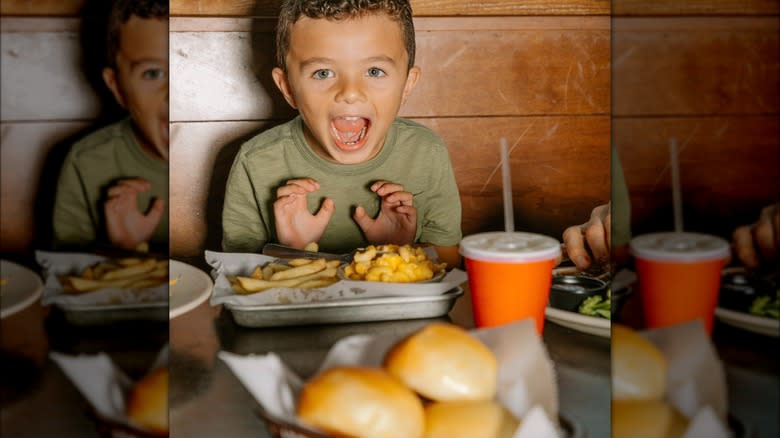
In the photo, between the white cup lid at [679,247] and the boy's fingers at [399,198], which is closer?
the white cup lid at [679,247]

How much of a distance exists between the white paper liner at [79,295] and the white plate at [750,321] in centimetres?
38

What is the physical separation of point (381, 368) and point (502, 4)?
558mm

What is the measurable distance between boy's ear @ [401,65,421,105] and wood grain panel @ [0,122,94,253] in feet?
1.68

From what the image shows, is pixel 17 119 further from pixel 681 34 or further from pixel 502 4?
pixel 502 4

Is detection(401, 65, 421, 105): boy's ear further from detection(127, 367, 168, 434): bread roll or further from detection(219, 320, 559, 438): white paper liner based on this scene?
detection(127, 367, 168, 434): bread roll

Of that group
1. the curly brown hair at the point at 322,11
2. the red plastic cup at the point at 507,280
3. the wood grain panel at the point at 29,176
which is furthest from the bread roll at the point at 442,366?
the curly brown hair at the point at 322,11

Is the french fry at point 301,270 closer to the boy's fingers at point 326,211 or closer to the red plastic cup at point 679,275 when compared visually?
the boy's fingers at point 326,211

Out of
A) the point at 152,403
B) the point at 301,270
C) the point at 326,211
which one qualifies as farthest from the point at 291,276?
the point at 152,403

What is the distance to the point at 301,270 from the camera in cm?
89

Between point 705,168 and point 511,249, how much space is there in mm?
322

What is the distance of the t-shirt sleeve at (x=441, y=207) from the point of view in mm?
985

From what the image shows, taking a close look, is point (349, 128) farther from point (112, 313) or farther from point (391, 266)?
point (112, 313)

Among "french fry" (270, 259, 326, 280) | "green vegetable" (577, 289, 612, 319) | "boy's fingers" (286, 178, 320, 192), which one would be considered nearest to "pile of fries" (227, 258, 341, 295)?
"french fry" (270, 259, 326, 280)

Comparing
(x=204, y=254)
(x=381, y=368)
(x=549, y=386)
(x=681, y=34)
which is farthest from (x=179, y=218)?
(x=681, y=34)
